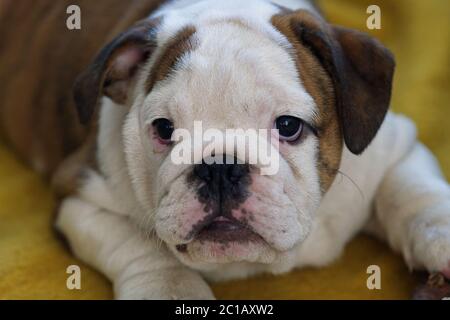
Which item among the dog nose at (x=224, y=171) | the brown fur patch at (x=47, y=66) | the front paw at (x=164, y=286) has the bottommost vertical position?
the front paw at (x=164, y=286)

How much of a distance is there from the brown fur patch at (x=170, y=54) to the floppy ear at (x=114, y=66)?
0.09 m

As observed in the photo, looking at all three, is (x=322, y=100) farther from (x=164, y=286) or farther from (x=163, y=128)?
(x=164, y=286)

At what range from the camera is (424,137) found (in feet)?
11.3

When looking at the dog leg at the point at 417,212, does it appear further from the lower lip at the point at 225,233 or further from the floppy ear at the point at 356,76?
the lower lip at the point at 225,233

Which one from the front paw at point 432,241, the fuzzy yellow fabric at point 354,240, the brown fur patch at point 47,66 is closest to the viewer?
the front paw at point 432,241

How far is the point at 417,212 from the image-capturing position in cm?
268

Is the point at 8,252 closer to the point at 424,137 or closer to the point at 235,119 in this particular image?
the point at 235,119

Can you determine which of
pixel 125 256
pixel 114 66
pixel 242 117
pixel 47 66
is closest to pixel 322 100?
pixel 242 117

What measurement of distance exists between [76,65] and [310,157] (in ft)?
4.10

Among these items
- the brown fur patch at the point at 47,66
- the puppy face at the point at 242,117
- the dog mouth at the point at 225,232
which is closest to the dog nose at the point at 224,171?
the puppy face at the point at 242,117

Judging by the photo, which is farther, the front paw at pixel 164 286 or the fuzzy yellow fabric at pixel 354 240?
the fuzzy yellow fabric at pixel 354 240

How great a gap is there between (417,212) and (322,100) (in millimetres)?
542

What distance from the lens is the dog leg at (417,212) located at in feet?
8.30
